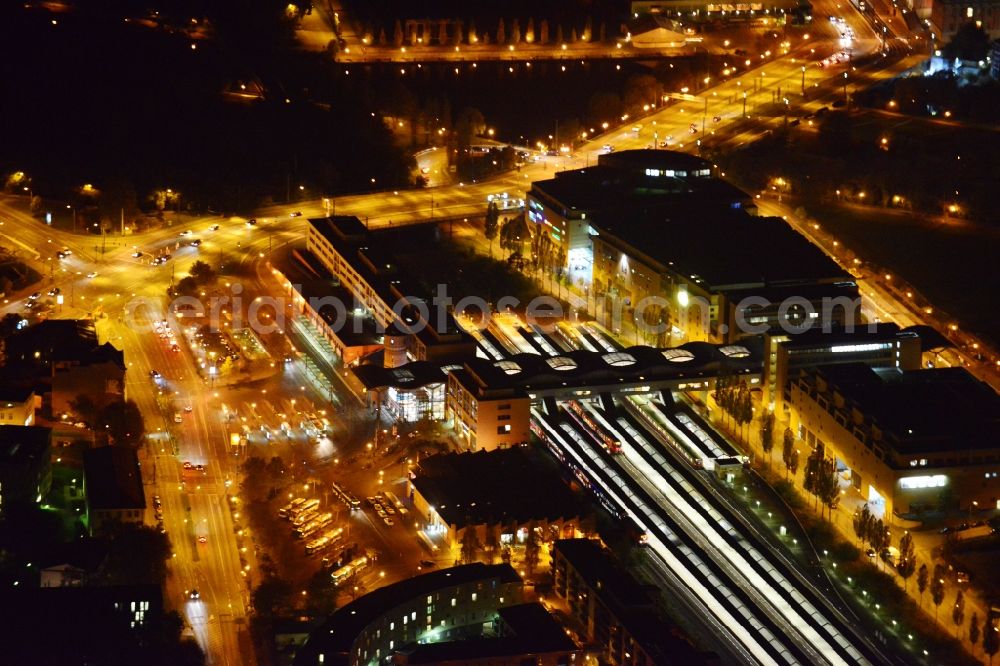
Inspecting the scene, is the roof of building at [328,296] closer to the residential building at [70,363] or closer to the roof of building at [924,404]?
the residential building at [70,363]

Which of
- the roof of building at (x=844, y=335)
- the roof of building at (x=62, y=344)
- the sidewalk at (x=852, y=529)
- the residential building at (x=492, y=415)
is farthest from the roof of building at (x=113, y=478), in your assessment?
the roof of building at (x=844, y=335)

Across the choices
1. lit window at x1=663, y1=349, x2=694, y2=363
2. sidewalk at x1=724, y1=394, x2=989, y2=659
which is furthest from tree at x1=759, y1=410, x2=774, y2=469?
lit window at x1=663, y1=349, x2=694, y2=363

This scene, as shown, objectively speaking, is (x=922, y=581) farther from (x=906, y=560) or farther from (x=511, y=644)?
(x=511, y=644)

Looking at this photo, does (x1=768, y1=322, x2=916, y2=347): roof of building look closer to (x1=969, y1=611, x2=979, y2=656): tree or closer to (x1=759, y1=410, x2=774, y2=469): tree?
(x1=759, y1=410, x2=774, y2=469): tree

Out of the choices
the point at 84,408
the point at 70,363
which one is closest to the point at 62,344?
the point at 70,363

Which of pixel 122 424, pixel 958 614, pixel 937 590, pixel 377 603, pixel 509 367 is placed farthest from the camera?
pixel 509 367

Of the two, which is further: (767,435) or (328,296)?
(328,296)
